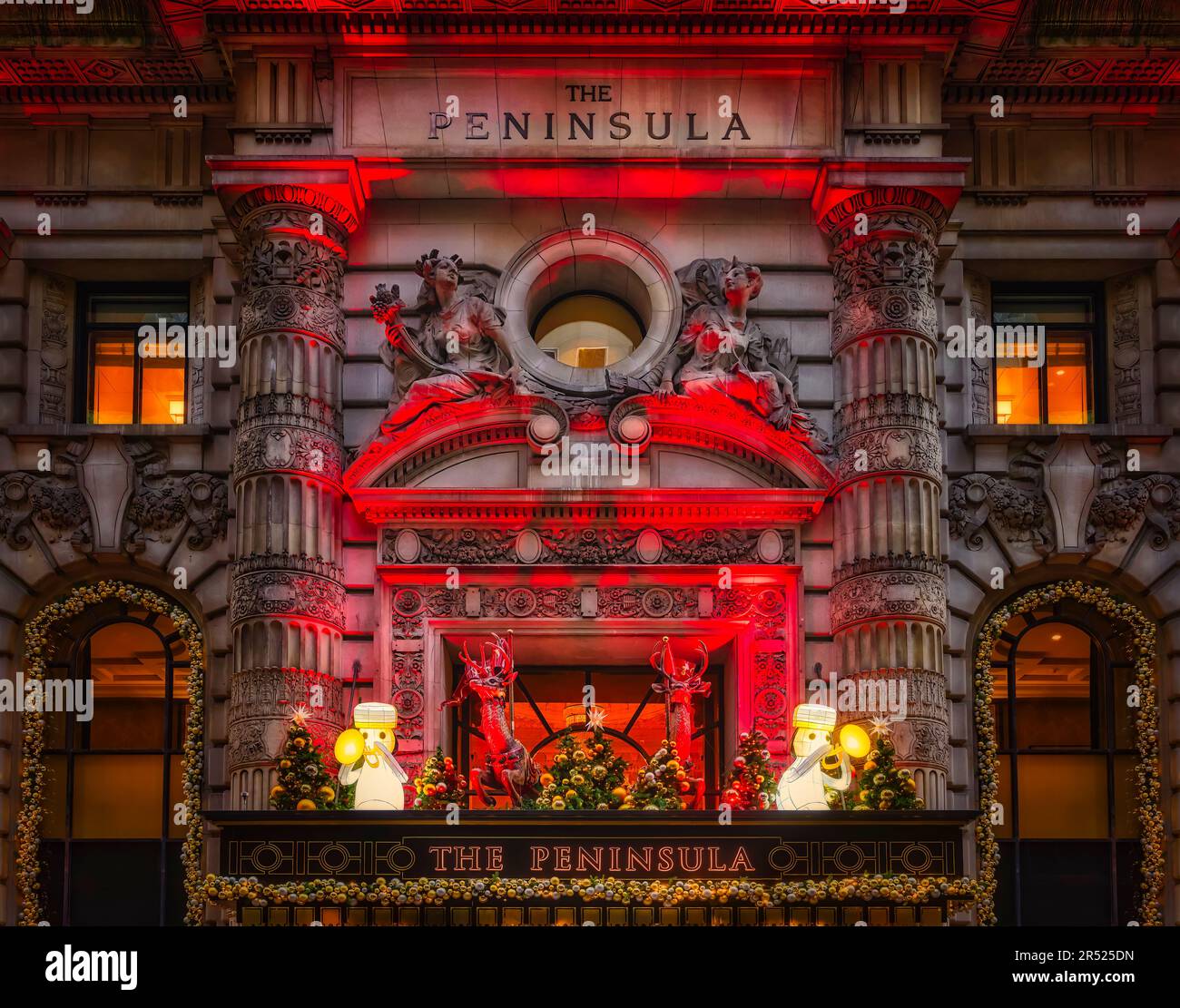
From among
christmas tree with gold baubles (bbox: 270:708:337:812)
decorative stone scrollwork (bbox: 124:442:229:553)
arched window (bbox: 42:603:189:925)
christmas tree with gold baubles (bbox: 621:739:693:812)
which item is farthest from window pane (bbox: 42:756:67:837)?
christmas tree with gold baubles (bbox: 621:739:693:812)

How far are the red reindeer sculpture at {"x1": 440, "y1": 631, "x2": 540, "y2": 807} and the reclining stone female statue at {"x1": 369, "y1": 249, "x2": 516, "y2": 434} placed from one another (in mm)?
3625

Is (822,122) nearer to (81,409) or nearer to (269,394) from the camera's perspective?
(269,394)

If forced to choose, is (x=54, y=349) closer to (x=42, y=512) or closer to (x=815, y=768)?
(x=42, y=512)

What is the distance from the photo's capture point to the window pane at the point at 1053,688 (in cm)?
3077

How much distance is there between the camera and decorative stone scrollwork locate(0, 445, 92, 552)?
30.9 meters

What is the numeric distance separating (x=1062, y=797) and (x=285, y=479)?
11730 millimetres

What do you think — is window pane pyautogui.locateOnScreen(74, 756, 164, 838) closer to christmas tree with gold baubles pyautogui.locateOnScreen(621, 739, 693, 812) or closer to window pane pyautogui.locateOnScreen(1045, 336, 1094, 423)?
christmas tree with gold baubles pyautogui.locateOnScreen(621, 739, 693, 812)

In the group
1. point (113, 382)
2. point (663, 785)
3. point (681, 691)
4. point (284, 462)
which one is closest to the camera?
point (663, 785)

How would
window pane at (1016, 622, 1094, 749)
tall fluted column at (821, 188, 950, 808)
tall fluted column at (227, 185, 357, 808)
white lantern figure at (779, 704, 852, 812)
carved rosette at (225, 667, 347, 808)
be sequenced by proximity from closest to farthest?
white lantern figure at (779, 704, 852, 812), carved rosette at (225, 667, 347, 808), tall fluted column at (227, 185, 357, 808), tall fluted column at (821, 188, 950, 808), window pane at (1016, 622, 1094, 749)

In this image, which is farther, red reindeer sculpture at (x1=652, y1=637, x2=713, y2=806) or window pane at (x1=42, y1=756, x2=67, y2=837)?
window pane at (x1=42, y1=756, x2=67, y2=837)

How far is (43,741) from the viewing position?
30562 mm

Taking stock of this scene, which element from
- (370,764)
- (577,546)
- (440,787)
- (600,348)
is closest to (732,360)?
(600,348)

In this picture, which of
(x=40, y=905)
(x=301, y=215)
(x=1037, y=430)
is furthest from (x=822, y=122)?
(x=40, y=905)
